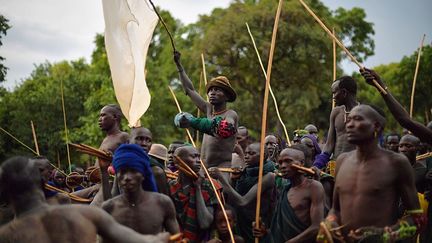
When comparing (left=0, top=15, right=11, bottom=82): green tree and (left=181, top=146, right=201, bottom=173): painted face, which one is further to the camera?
(left=0, top=15, right=11, bottom=82): green tree

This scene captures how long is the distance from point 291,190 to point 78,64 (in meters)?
45.1

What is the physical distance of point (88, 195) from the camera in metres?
8.45

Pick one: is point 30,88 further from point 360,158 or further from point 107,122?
point 360,158

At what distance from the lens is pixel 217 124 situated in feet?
26.5

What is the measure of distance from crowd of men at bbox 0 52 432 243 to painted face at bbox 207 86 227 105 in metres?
0.02

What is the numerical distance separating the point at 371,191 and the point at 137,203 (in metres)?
1.91

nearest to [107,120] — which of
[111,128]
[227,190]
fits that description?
[111,128]

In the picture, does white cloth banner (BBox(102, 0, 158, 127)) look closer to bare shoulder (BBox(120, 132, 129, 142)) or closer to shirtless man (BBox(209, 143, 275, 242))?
bare shoulder (BBox(120, 132, 129, 142))

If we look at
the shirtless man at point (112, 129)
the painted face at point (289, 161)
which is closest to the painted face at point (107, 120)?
the shirtless man at point (112, 129)

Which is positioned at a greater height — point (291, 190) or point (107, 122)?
point (107, 122)

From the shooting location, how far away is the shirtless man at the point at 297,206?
6.89 meters

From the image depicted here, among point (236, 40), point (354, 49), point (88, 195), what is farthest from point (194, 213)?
point (354, 49)

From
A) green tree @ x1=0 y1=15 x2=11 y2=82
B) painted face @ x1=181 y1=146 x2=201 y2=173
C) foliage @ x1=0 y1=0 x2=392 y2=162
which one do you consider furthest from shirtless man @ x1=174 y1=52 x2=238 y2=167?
foliage @ x1=0 y1=0 x2=392 y2=162

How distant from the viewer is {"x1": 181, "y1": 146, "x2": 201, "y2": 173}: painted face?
7336 millimetres
